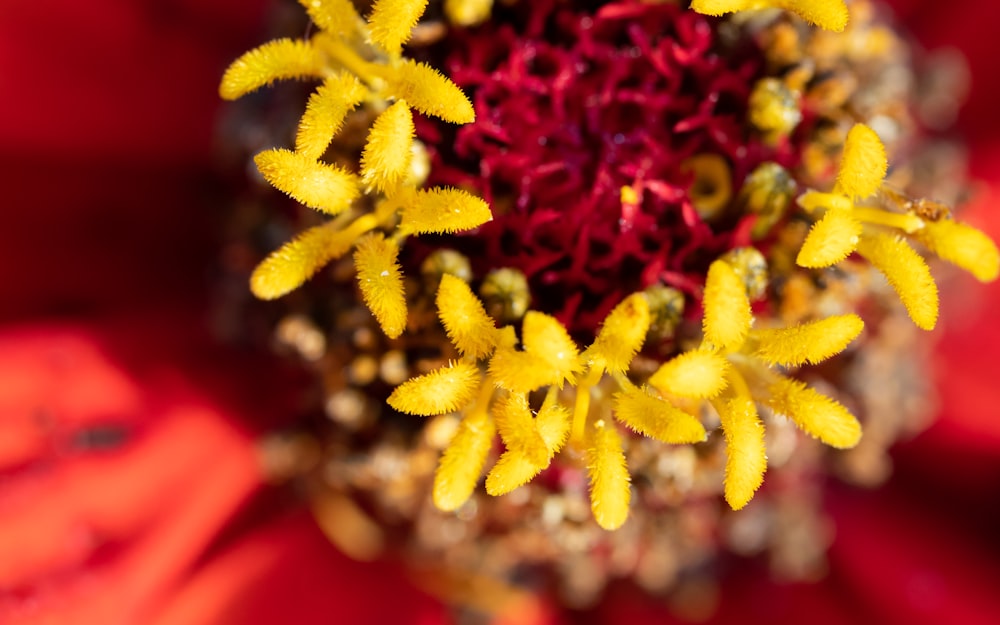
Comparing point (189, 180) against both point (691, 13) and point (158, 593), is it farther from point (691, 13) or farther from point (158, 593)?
point (691, 13)

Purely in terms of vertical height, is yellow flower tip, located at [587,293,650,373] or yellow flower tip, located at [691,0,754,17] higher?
yellow flower tip, located at [691,0,754,17]

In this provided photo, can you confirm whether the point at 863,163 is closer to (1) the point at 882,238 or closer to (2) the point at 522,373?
(1) the point at 882,238

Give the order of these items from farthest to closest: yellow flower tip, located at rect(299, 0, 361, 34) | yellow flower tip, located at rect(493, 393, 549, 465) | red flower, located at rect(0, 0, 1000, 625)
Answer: red flower, located at rect(0, 0, 1000, 625)
yellow flower tip, located at rect(299, 0, 361, 34)
yellow flower tip, located at rect(493, 393, 549, 465)

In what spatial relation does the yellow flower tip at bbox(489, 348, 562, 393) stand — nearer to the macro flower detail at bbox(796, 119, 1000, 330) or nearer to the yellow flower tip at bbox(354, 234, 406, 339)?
the yellow flower tip at bbox(354, 234, 406, 339)

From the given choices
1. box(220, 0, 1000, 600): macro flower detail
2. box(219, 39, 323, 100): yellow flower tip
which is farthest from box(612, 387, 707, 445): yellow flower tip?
box(219, 39, 323, 100): yellow flower tip

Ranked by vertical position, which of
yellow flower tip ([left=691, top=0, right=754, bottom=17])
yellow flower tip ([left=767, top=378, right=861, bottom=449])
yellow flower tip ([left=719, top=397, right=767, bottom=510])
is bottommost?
yellow flower tip ([left=767, top=378, right=861, bottom=449])

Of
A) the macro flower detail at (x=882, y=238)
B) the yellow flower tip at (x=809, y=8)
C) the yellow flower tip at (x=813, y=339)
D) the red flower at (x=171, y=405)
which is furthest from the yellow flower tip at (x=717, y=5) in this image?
the red flower at (x=171, y=405)

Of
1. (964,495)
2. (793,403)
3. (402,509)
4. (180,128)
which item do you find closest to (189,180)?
(180,128)
